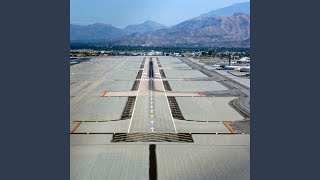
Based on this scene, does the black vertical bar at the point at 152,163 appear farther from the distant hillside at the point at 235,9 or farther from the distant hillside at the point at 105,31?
the distant hillside at the point at 235,9

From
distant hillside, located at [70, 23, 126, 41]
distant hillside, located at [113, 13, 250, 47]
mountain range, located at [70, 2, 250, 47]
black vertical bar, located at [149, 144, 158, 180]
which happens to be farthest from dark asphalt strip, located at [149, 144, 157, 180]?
distant hillside, located at [113, 13, 250, 47]

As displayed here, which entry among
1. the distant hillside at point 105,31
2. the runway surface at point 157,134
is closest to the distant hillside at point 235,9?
the distant hillside at point 105,31

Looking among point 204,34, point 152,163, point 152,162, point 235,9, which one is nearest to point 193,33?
point 204,34

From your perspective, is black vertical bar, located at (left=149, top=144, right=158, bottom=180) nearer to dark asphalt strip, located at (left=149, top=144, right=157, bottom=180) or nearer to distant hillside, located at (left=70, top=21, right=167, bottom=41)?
dark asphalt strip, located at (left=149, top=144, right=157, bottom=180)

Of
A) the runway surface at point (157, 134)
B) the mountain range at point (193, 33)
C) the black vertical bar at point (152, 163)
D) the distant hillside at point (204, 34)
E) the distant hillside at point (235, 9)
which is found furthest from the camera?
the distant hillside at point (235, 9)

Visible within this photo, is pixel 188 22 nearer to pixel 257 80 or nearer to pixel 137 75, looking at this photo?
pixel 137 75

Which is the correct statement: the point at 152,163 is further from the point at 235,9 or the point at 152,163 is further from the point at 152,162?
the point at 235,9
